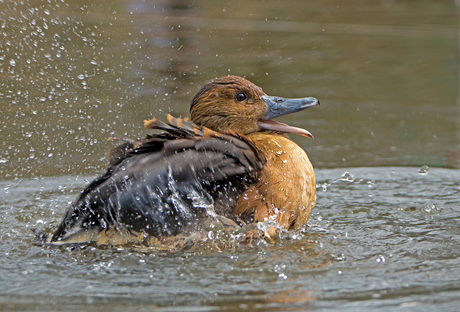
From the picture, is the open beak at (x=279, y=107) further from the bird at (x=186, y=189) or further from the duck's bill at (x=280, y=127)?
the bird at (x=186, y=189)

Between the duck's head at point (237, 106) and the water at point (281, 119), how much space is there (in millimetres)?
772

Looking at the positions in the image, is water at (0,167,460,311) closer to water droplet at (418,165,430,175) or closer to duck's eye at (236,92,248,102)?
water droplet at (418,165,430,175)

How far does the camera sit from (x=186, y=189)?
301 centimetres

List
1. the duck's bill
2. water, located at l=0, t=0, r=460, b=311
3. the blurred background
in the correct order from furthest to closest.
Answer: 1. the blurred background
2. the duck's bill
3. water, located at l=0, t=0, r=460, b=311

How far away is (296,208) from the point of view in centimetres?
327

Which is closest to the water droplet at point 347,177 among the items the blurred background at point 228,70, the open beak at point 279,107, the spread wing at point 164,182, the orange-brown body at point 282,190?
the blurred background at point 228,70

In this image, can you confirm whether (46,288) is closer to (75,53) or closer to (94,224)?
(94,224)

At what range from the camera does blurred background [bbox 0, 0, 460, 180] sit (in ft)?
18.0

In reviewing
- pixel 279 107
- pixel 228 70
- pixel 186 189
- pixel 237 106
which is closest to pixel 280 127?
pixel 279 107

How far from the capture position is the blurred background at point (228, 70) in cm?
549

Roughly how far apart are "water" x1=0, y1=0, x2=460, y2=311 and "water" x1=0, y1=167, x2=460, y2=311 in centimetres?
1

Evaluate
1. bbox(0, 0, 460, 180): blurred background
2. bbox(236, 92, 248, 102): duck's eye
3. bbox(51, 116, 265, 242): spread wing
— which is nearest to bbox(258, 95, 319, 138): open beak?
bbox(236, 92, 248, 102): duck's eye

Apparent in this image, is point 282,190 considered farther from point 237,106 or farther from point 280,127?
point 237,106

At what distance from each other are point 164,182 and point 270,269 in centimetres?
70
